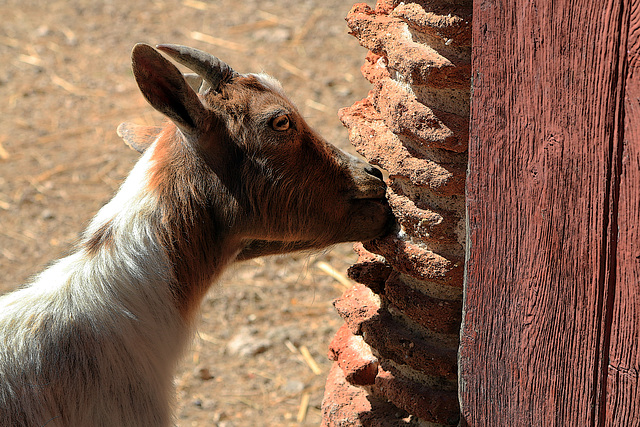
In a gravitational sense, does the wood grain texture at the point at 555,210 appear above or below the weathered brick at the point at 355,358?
above

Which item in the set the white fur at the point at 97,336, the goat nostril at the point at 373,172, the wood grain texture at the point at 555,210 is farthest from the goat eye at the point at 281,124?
the wood grain texture at the point at 555,210

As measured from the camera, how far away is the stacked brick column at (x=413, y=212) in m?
2.44

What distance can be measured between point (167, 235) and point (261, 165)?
18.4 inches

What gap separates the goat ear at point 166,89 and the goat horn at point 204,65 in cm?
9

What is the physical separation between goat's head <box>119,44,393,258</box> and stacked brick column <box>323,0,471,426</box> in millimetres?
181

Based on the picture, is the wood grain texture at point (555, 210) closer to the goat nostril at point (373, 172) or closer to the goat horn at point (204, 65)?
the goat nostril at point (373, 172)

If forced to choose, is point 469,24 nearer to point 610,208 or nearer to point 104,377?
point 610,208

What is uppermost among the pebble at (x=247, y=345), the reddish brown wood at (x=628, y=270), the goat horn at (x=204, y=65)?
the goat horn at (x=204, y=65)

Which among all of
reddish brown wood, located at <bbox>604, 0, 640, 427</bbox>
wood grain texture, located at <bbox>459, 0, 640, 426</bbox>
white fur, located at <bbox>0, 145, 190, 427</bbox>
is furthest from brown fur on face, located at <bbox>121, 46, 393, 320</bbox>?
reddish brown wood, located at <bbox>604, 0, 640, 427</bbox>

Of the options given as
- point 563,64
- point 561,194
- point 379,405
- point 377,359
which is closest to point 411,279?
point 377,359

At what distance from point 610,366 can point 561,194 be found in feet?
1.58

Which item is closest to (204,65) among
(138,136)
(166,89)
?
(166,89)

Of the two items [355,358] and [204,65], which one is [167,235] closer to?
[204,65]

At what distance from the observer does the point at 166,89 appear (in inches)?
106
